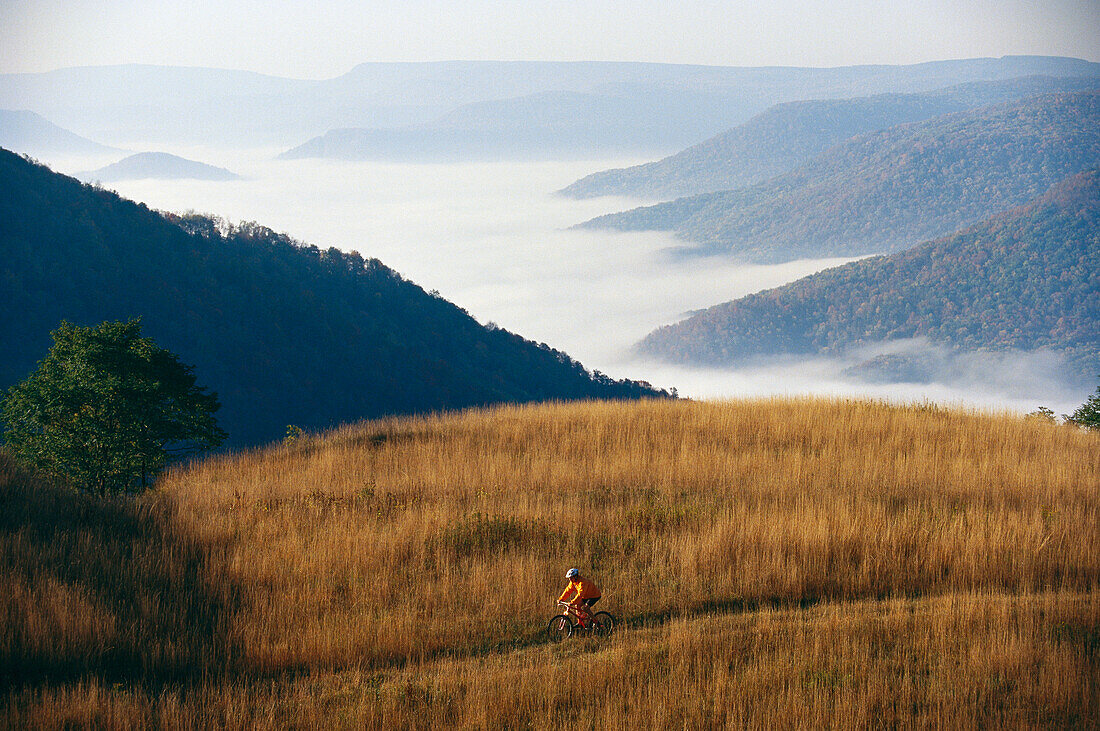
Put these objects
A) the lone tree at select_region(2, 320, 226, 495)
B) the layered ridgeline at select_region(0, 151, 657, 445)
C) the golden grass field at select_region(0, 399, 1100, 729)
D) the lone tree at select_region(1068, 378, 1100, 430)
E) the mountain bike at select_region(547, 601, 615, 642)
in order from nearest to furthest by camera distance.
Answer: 1. the golden grass field at select_region(0, 399, 1100, 729)
2. the mountain bike at select_region(547, 601, 615, 642)
3. the lone tree at select_region(2, 320, 226, 495)
4. the lone tree at select_region(1068, 378, 1100, 430)
5. the layered ridgeline at select_region(0, 151, 657, 445)

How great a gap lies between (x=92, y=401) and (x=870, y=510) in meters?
9.79

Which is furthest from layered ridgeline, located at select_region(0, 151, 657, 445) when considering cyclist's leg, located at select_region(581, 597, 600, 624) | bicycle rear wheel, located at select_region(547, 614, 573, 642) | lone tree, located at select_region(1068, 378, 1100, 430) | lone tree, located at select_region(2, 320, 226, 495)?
cyclist's leg, located at select_region(581, 597, 600, 624)

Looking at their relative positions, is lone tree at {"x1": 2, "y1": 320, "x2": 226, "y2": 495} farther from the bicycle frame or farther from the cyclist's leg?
the cyclist's leg

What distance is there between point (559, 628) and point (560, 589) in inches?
28.3

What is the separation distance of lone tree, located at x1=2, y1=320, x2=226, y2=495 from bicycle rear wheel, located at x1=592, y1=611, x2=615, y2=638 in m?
7.39

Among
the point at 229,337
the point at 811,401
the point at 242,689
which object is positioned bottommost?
the point at 242,689

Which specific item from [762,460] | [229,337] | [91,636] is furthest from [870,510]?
[229,337]

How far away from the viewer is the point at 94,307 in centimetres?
4803

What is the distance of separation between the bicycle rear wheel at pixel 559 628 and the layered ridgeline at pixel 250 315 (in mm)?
40767

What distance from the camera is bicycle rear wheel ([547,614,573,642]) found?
6.14 metres

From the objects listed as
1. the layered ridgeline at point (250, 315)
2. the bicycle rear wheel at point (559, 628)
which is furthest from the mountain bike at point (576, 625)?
the layered ridgeline at point (250, 315)

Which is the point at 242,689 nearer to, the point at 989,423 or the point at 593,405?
the point at 593,405

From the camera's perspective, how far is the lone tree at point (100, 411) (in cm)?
1090

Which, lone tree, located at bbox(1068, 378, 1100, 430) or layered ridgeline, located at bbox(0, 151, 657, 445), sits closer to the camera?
lone tree, located at bbox(1068, 378, 1100, 430)
